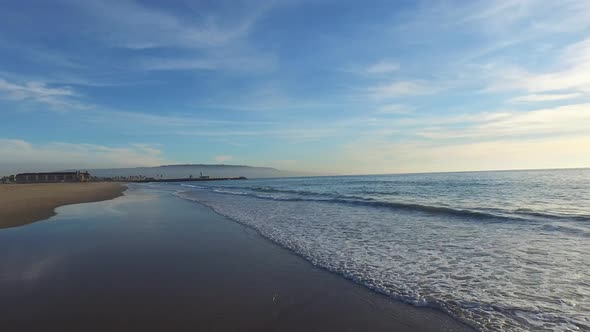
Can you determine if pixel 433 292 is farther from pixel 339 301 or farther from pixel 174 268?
pixel 174 268

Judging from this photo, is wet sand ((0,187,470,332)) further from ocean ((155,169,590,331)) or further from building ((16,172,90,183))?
building ((16,172,90,183))

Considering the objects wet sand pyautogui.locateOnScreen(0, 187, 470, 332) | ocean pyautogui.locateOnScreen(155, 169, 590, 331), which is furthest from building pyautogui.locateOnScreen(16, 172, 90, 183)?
wet sand pyautogui.locateOnScreen(0, 187, 470, 332)

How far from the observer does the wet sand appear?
13.4 feet

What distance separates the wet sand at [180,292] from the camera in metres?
4.08

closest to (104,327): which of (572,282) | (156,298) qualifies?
(156,298)

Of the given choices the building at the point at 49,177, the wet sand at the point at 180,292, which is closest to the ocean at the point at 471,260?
the wet sand at the point at 180,292

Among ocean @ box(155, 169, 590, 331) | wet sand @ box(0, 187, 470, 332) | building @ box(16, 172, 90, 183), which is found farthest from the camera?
building @ box(16, 172, 90, 183)

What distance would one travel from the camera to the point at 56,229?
11.2 metres

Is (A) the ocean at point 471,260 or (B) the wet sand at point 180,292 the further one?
(A) the ocean at point 471,260

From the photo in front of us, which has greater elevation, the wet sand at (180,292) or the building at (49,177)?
the building at (49,177)

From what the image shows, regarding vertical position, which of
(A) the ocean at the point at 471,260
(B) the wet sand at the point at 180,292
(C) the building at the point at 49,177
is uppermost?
(C) the building at the point at 49,177

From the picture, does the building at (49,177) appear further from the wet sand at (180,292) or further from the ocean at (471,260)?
the wet sand at (180,292)

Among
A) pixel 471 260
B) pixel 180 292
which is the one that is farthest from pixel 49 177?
pixel 471 260

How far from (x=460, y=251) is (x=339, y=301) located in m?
4.79
